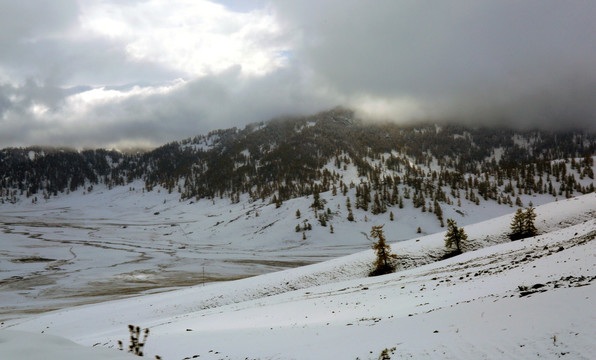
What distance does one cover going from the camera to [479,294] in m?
14.8

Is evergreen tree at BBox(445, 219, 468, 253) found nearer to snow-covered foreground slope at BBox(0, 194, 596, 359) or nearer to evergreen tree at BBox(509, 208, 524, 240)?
evergreen tree at BBox(509, 208, 524, 240)

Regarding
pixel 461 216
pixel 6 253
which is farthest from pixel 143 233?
pixel 461 216

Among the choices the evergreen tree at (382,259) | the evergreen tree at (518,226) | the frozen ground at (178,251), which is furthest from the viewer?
the frozen ground at (178,251)

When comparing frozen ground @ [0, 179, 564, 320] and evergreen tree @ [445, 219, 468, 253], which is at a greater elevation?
evergreen tree @ [445, 219, 468, 253]

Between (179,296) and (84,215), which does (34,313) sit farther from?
(84,215)

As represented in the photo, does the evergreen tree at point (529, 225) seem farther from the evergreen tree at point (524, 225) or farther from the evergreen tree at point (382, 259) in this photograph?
the evergreen tree at point (382, 259)

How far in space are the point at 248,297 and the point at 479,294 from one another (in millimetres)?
25121

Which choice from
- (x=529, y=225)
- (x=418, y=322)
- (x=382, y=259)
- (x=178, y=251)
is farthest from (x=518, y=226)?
(x=178, y=251)

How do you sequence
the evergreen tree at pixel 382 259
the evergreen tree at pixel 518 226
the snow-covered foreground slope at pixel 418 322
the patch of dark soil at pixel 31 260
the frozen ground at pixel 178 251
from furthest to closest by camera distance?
1. the patch of dark soil at pixel 31 260
2. the frozen ground at pixel 178 251
3. the evergreen tree at pixel 518 226
4. the evergreen tree at pixel 382 259
5. the snow-covered foreground slope at pixel 418 322

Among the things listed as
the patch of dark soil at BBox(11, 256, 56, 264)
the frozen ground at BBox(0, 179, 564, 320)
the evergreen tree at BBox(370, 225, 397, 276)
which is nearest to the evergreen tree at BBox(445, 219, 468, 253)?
the evergreen tree at BBox(370, 225, 397, 276)

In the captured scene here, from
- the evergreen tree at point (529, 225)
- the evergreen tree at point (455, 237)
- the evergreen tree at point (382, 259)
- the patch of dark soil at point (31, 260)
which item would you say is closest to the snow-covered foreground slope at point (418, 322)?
the evergreen tree at point (455, 237)

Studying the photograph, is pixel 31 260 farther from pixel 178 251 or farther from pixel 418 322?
pixel 418 322

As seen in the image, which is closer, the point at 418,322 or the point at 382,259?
the point at 418,322

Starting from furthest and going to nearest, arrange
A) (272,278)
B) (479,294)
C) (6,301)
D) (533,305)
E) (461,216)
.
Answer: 1. (461,216)
2. (6,301)
3. (272,278)
4. (479,294)
5. (533,305)
